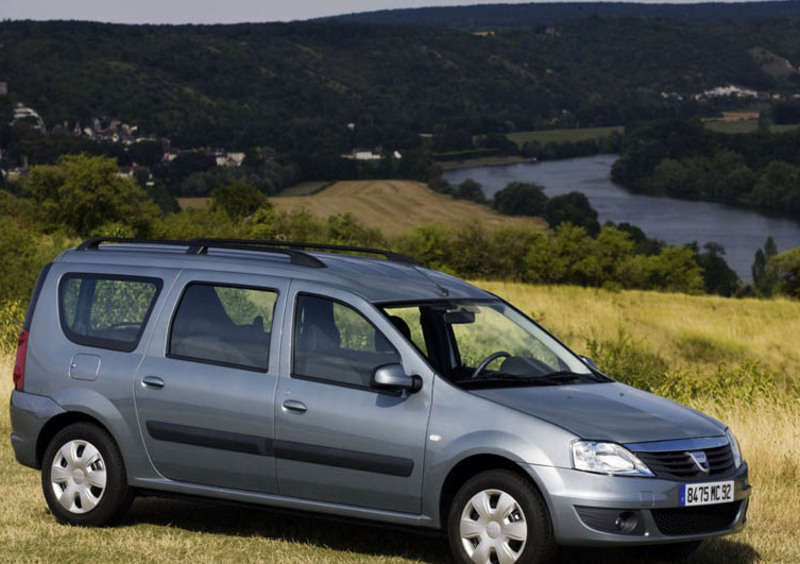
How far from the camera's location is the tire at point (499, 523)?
600 cm

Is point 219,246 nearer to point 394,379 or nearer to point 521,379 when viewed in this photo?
point 394,379

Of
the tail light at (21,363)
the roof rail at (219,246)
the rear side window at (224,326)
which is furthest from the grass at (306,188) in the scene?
the rear side window at (224,326)

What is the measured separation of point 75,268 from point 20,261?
23.3 metres

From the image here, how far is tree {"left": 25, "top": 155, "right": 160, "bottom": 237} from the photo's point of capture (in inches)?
2643

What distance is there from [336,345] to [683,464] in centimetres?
192

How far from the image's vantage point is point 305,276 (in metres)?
7.02

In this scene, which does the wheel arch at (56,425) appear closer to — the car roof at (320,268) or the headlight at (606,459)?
the car roof at (320,268)

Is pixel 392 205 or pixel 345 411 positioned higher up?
pixel 345 411

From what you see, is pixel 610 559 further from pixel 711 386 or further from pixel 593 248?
pixel 593 248

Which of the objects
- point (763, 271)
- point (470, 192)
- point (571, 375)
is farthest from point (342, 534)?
point (470, 192)

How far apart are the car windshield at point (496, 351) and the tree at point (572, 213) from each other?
129880 millimetres

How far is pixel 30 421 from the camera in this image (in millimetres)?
7629

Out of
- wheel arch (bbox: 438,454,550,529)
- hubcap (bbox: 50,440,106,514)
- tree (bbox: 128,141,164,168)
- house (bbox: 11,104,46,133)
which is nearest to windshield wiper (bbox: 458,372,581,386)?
wheel arch (bbox: 438,454,550,529)

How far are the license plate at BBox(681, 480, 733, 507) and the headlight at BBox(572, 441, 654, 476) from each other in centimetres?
23
